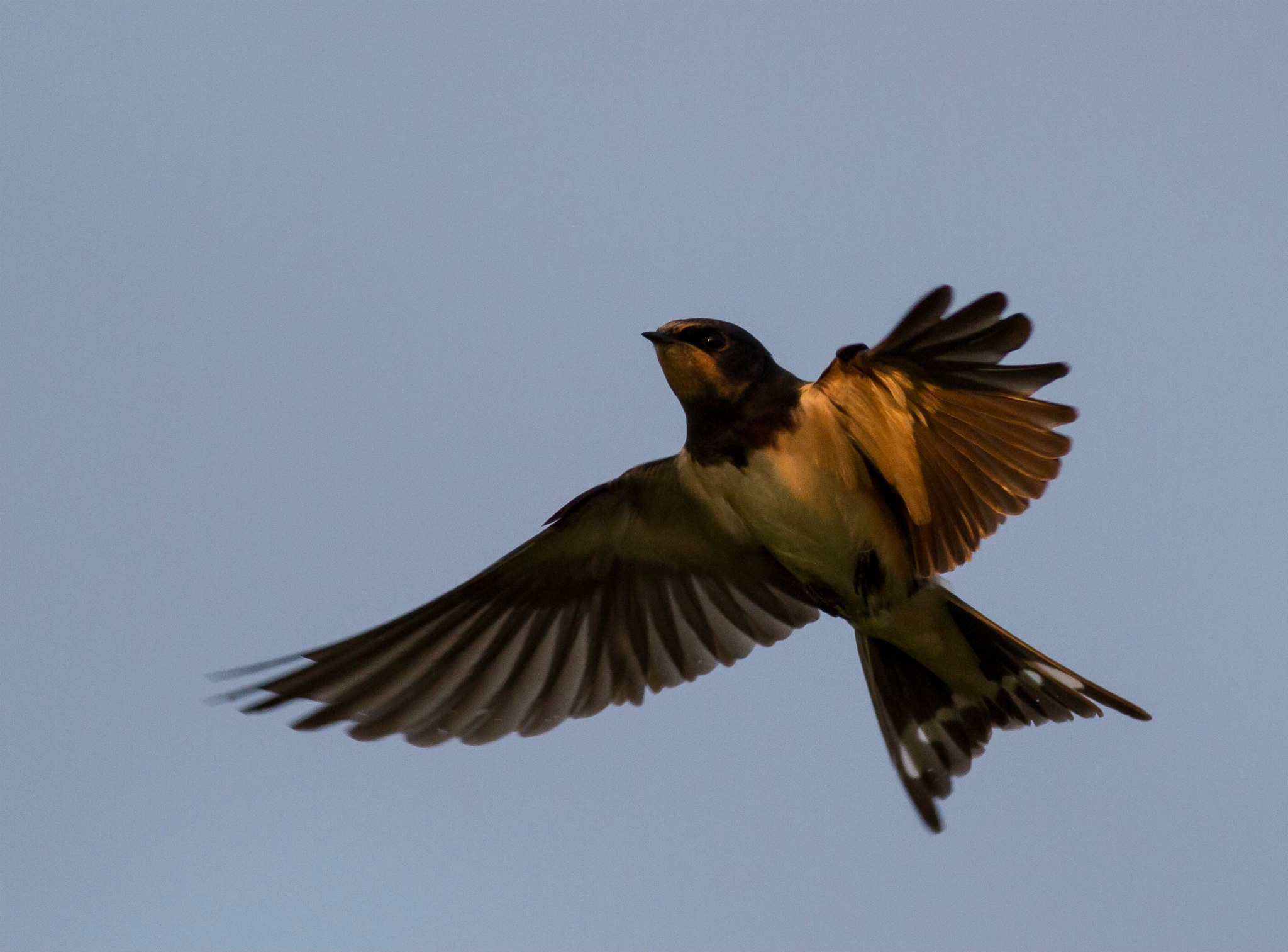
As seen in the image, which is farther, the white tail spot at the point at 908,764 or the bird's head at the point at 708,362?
the white tail spot at the point at 908,764

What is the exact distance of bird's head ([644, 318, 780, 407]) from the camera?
598 cm

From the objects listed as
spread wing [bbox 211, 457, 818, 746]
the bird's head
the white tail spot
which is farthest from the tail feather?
the bird's head

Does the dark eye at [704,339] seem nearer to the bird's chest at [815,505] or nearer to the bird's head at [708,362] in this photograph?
the bird's head at [708,362]

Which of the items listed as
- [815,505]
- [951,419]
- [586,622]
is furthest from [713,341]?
[586,622]

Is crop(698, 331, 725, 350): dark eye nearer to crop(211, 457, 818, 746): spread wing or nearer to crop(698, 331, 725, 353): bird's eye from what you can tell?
crop(698, 331, 725, 353): bird's eye

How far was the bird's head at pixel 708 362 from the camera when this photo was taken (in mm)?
5977

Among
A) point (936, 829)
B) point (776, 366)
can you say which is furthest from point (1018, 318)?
point (936, 829)

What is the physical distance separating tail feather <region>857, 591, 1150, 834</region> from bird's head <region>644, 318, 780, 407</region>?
46.8 inches

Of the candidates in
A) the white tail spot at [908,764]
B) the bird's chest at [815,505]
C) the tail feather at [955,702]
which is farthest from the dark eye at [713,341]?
the white tail spot at [908,764]

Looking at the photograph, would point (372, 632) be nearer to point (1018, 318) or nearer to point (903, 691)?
point (903, 691)

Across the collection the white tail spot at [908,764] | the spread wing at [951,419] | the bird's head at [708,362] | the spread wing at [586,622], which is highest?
the bird's head at [708,362]

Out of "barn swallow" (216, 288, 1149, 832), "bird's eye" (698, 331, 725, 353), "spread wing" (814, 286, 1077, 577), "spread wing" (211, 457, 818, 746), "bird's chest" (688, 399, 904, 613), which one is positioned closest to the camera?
"spread wing" (814, 286, 1077, 577)

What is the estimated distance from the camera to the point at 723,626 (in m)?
7.04

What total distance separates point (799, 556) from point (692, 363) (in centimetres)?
88
